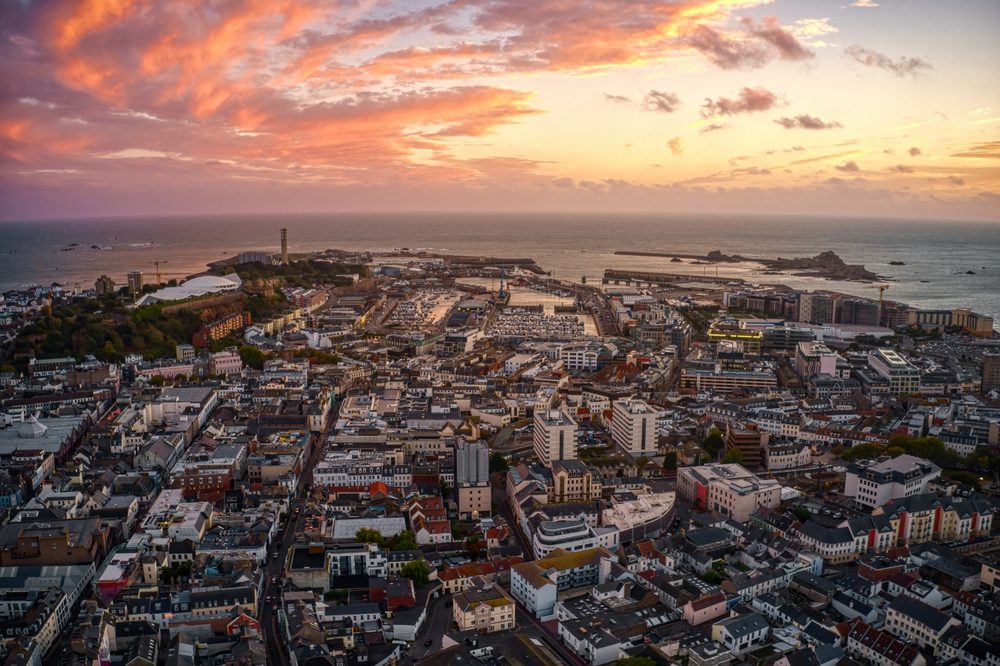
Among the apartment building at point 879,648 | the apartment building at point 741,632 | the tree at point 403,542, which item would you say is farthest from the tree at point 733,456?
the tree at point 403,542

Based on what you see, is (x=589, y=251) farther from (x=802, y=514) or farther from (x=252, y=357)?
(x=802, y=514)

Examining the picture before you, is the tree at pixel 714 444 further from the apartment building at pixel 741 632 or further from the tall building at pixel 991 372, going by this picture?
the tall building at pixel 991 372

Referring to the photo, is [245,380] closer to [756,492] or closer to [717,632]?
[756,492]

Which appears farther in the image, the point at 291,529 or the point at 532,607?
the point at 291,529

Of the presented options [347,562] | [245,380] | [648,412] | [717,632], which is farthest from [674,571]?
[245,380]

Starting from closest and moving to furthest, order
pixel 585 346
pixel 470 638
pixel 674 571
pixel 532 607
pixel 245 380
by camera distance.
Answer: pixel 470 638 < pixel 532 607 < pixel 674 571 < pixel 245 380 < pixel 585 346

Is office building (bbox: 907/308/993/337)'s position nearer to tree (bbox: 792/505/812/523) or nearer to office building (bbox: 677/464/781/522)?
office building (bbox: 677/464/781/522)
